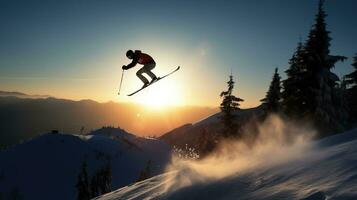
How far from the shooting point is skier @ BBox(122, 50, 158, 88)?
1758 centimetres

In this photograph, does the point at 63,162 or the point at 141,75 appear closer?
the point at 141,75

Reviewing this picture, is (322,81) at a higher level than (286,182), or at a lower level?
higher

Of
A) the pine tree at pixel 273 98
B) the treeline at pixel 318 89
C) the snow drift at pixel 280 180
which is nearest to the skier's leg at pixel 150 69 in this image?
the snow drift at pixel 280 180

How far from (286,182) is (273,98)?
1223 inches

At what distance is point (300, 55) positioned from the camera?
106ft

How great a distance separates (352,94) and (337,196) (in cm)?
3689

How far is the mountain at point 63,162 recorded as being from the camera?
12011 cm

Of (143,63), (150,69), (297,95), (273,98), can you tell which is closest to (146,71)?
(150,69)

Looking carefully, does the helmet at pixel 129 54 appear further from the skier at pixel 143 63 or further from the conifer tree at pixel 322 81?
the conifer tree at pixel 322 81

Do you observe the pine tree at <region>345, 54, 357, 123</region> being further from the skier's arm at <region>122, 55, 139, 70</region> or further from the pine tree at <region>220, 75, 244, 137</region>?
the skier's arm at <region>122, 55, 139, 70</region>

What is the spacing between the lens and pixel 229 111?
3969 cm

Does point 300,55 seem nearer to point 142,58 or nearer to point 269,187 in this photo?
point 142,58

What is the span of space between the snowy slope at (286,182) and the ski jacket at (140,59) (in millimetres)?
6359

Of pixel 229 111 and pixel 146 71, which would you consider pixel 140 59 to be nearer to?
pixel 146 71
